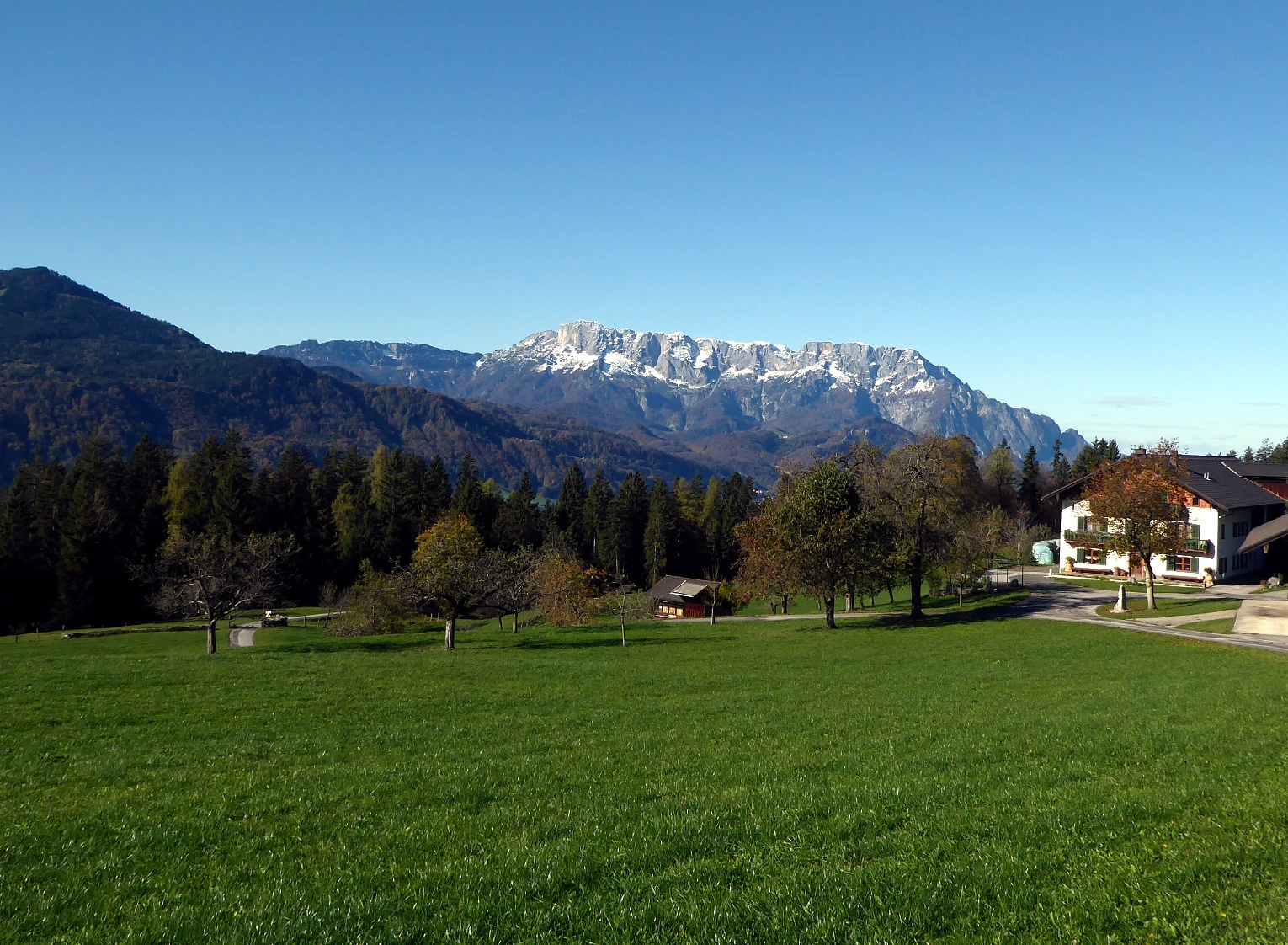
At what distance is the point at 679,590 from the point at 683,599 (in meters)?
1.67

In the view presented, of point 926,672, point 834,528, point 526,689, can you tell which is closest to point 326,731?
point 526,689

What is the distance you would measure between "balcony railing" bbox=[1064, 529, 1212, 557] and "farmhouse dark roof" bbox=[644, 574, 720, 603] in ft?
135

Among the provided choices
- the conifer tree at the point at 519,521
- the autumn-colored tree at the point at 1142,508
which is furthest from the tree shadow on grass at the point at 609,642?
the conifer tree at the point at 519,521

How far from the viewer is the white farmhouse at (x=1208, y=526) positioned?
245ft

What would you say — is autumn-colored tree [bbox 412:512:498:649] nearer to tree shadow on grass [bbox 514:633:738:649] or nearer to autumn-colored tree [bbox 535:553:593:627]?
tree shadow on grass [bbox 514:633:738:649]

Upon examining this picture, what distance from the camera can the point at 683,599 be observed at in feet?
326

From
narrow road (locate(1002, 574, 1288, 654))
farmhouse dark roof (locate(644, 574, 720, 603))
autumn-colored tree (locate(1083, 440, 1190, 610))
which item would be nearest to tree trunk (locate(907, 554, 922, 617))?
narrow road (locate(1002, 574, 1288, 654))

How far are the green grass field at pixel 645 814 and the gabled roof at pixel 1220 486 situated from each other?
60.0 meters

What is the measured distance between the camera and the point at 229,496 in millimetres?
97875

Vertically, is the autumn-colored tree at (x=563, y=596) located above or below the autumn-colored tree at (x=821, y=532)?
below

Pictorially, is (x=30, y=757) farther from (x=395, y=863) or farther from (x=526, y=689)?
(x=526, y=689)

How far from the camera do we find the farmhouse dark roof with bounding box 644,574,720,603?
321ft

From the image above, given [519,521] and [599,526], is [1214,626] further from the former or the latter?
[599,526]

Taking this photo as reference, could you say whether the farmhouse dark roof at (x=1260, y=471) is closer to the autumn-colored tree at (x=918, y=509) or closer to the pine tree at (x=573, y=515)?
the autumn-colored tree at (x=918, y=509)
